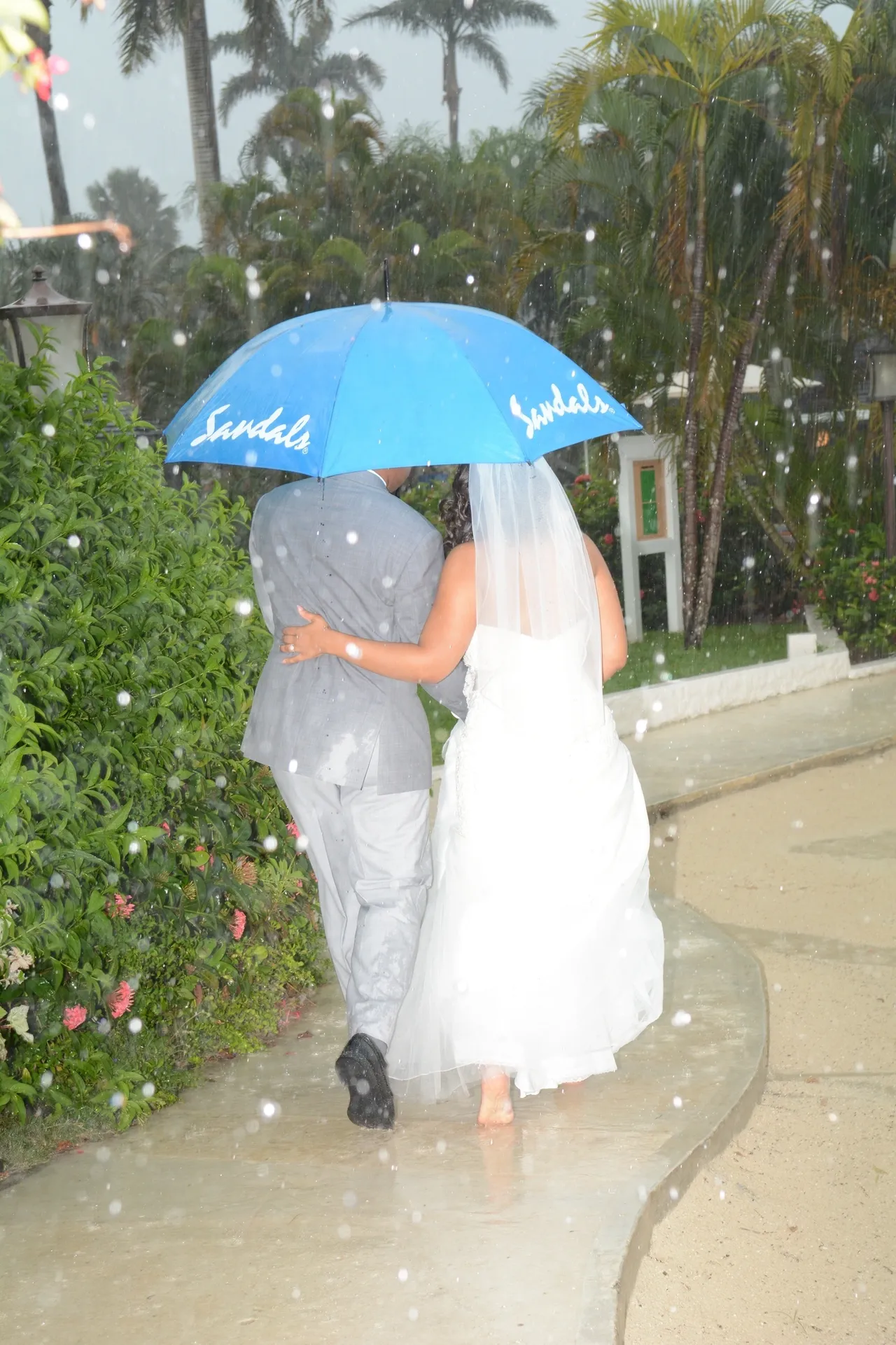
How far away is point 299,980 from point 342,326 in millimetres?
2181

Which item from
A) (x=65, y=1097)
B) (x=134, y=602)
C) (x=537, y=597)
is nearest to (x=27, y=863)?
(x=65, y=1097)

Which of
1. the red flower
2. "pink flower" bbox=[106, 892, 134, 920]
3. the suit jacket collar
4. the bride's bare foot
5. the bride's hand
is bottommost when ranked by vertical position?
the bride's bare foot

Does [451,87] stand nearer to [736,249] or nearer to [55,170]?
[55,170]

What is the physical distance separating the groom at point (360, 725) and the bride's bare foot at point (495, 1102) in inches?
9.9

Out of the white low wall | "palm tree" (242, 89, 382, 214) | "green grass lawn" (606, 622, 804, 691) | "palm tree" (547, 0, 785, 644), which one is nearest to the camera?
the white low wall

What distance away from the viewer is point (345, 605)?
145 inches

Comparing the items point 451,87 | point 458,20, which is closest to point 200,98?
point 451,87

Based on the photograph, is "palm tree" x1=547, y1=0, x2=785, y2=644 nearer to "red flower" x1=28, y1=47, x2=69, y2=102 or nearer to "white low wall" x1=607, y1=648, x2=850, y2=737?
"white low wall" x1=607, y1=648, x2=850, y2=737

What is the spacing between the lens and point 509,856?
3816mm

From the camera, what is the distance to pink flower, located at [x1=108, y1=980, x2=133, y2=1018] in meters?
3.79

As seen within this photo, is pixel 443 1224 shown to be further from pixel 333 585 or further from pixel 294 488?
pixel 294 488

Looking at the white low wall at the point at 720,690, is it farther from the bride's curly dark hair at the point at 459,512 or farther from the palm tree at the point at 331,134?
the palm tree at the point at 331,134

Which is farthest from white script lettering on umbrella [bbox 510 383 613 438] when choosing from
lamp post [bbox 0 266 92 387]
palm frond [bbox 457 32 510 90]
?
palm frond [bbox 457 32 510 90]

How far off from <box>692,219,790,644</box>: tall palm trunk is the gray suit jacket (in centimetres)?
1253
